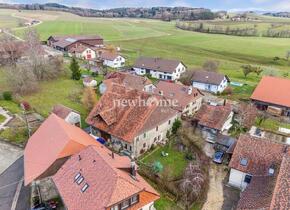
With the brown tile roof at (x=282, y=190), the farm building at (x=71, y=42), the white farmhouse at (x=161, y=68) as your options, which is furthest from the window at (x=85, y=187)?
the farm building at (x=71, y=42)

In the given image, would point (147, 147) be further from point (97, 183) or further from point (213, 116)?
point (97, 183)

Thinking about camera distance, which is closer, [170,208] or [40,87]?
[170,208]

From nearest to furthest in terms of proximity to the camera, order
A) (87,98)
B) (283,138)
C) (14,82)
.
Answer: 1. (283,138)
2. (87,98)
3. (14,82)

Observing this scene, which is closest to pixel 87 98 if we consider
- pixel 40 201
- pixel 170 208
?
pixel 40 201

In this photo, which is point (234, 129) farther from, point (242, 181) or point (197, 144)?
point (242, 181)

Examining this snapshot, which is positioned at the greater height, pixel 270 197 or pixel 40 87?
pixel 270 197
